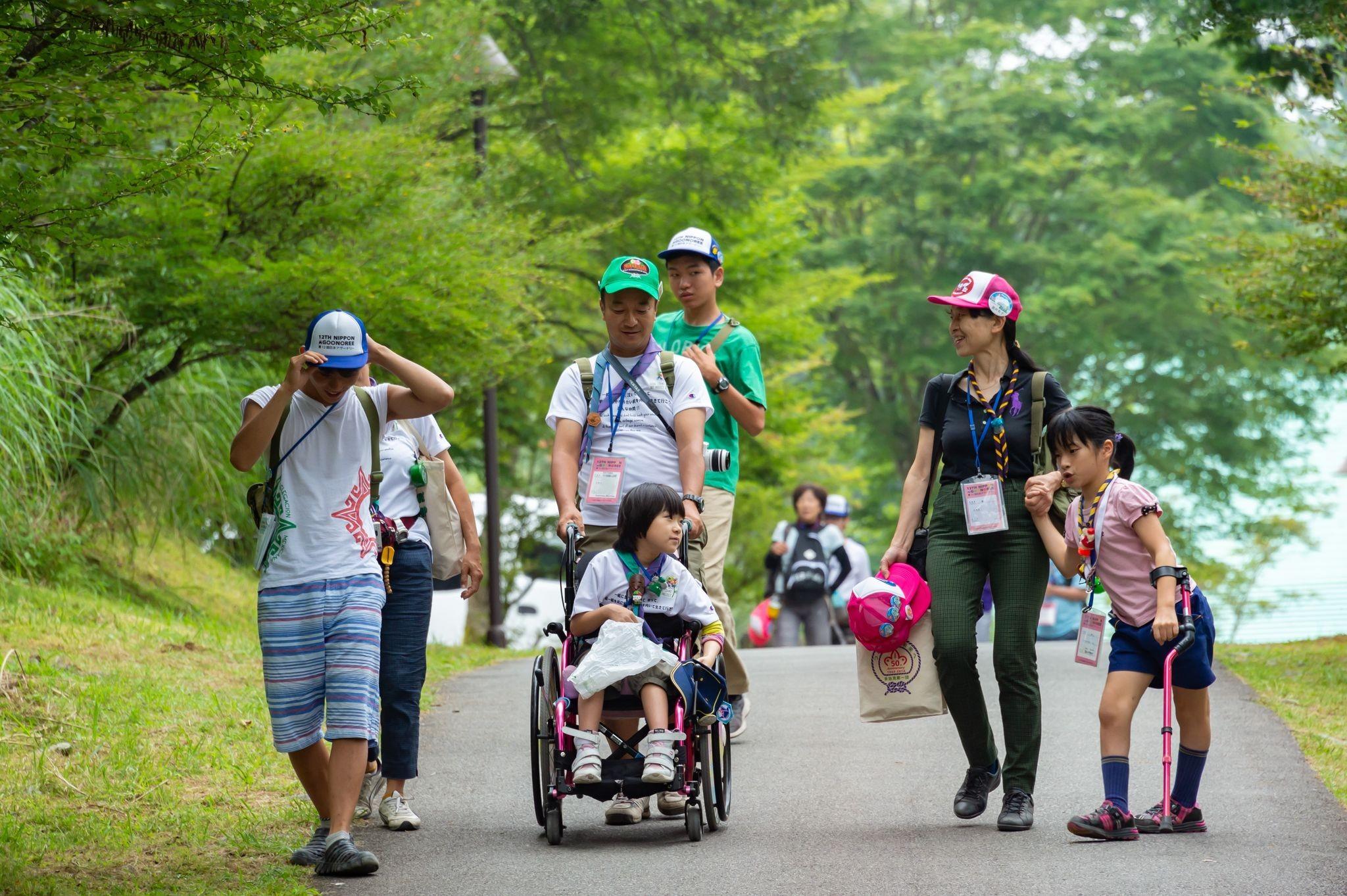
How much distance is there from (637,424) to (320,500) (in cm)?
149

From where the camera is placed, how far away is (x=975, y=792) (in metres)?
6.60

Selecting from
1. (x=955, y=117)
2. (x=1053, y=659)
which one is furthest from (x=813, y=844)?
(x=955, y=117)

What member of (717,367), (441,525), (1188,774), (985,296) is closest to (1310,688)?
(1188,774)

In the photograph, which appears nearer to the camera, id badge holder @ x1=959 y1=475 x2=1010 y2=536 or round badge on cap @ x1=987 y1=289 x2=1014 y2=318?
id badge holder @ x1=959 y1=475 x2=1010 y2=536

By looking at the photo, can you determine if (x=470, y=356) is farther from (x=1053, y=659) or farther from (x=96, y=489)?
(x=1053, y=659)

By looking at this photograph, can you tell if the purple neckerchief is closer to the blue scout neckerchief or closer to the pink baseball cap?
the blue scout neckerchief

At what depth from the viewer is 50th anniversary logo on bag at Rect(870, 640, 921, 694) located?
6.66 meters

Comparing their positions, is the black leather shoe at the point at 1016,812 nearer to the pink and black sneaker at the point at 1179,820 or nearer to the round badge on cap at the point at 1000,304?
the pink and black sneaker at the point at 1179,820

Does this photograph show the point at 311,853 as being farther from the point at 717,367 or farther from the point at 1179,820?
the point at 1179,820

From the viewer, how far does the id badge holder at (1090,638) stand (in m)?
6.08

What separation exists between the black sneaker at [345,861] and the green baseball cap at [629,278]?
239cm

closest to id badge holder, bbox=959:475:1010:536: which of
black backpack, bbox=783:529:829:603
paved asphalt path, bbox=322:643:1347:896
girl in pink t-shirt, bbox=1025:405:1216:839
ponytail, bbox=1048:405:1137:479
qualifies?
girl in pink t-shirt, bbox=1025:405:1216:839

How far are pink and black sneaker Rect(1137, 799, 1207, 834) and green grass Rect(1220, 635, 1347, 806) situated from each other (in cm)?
98

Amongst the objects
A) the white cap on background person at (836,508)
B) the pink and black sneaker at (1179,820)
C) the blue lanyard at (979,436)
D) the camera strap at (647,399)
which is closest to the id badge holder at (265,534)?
the camera strap at (647,399)
